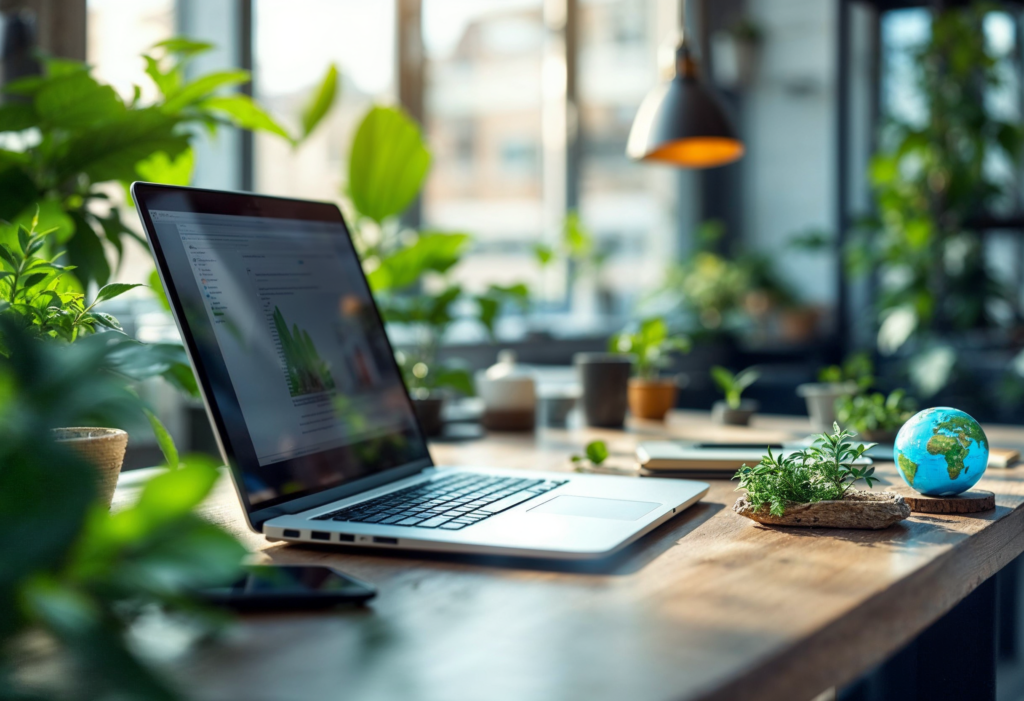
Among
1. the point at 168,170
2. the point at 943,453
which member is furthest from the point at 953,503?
the point at 168,170

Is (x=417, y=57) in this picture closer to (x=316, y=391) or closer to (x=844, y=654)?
(x=316, y=391)

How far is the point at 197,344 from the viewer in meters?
0.80

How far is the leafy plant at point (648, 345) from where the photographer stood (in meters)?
1.76

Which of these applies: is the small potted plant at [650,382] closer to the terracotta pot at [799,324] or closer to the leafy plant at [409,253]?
the leafy plant at [409,253]

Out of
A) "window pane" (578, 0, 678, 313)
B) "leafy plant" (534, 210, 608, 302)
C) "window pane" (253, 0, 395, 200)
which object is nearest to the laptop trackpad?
"window pane" (253, 0, 395, 200)

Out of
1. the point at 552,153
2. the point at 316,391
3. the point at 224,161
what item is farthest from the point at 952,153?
the point at 316,391

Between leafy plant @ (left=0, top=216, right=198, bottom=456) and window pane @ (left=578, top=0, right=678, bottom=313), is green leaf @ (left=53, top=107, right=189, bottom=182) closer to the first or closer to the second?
leafy plant @ (left=0, top=216, right=198, bottom=456)

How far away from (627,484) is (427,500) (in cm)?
22

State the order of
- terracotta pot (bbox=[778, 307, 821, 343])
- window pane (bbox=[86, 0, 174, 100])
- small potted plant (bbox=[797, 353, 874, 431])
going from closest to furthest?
small potted plant (bbox=[797, 353, 874, 431]) < window pane (bbox=[86, 0, 174, 100]) < terracotta pot (bbox=[778, 307, 821, 343])

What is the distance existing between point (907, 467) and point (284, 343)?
629 mm

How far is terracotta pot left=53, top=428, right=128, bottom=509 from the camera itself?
0.76m

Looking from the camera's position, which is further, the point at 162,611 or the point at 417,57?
the point at 417,57

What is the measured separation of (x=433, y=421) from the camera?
1548 mm

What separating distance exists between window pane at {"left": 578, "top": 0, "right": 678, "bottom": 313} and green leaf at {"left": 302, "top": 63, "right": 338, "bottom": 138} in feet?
7.87
